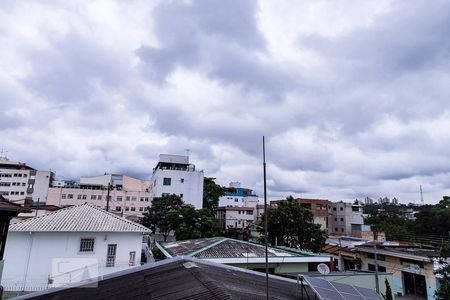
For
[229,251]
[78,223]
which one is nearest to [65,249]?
[78,223]

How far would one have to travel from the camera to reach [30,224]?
16188mm

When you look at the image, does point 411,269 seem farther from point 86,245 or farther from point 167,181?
point 167,181

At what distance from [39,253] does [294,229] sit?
1801 centimetres

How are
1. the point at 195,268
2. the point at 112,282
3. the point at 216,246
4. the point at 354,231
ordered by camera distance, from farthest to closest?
the point at 354,231
the point at 216,246
the point at 112,282
the point at 195,268

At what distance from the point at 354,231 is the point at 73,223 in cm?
4121

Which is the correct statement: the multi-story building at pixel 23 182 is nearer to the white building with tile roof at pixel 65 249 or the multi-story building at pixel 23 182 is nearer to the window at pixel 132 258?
the white building with tile roof at pixel 65 249

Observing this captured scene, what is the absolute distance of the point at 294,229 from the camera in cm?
2455

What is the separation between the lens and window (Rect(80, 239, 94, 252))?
16.8m

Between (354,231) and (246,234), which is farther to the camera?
(354,231)

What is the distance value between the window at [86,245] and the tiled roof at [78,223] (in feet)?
2.70

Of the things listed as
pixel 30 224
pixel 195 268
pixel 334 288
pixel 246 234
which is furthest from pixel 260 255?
pixel 246 234

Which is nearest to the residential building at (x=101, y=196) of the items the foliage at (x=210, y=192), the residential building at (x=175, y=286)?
the foliage at (x=210, y=192)

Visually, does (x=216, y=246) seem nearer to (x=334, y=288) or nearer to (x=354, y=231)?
(x=334, y=288)

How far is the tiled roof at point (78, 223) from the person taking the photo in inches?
633
